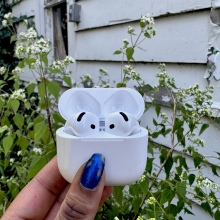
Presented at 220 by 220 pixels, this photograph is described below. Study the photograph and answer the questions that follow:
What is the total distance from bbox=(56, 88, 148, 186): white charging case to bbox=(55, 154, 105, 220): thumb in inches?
0.5

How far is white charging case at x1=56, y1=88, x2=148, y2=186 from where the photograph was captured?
61cm

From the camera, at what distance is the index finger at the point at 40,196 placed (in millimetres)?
943

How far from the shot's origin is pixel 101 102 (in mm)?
688

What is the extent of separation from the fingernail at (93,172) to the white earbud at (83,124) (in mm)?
47

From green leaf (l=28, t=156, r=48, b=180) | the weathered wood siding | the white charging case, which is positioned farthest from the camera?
the weathered wood siding

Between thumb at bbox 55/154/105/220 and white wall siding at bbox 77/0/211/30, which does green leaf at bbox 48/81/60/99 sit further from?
white wall siding at bbox 77/0/211/30

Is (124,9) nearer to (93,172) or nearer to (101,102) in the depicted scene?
(101,102)

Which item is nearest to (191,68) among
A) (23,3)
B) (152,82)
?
(152,82)

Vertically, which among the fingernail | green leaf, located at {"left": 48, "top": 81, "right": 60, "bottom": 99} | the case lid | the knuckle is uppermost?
the case lid

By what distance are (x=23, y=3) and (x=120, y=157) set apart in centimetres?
335

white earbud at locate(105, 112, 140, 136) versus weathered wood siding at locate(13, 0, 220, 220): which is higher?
weathered wood siding at locate(13, 0, 220, 220)

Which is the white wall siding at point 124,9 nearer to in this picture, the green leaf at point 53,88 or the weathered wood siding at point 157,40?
the weathered wood siding at point 157,40

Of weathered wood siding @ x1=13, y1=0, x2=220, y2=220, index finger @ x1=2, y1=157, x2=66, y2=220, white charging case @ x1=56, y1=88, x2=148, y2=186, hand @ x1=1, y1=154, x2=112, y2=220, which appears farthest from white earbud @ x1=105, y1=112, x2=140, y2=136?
weathered wood siding @ x1=13, y1=0, x2=220, y2=220

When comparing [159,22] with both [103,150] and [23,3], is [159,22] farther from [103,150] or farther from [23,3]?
[23,3]
